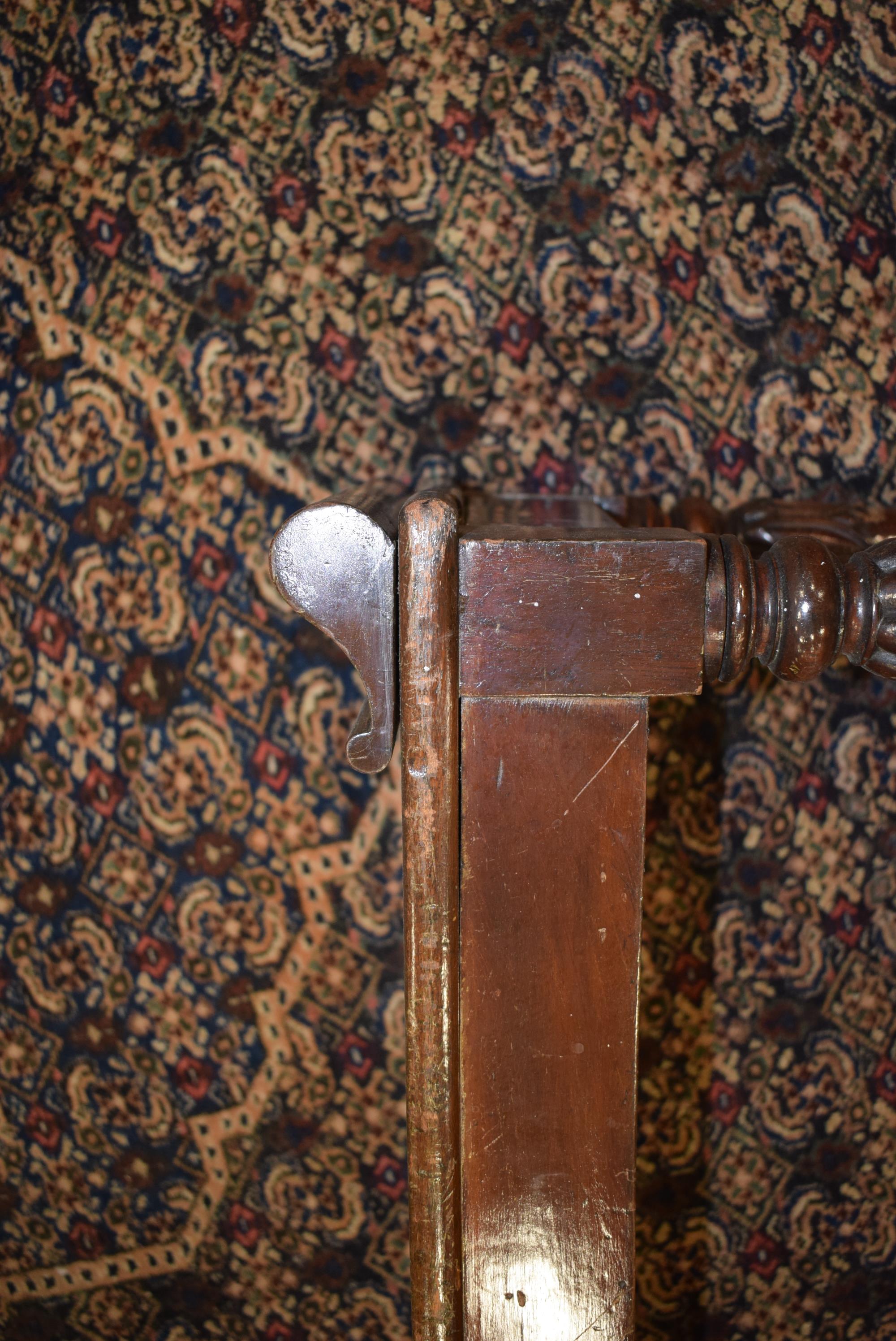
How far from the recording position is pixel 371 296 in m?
1.14

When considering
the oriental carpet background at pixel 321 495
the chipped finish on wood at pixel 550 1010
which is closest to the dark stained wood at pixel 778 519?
the oriental carpet background at pixel 321 495

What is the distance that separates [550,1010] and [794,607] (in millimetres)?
302

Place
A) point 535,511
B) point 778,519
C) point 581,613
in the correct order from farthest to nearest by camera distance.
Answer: point 778,519, point 535,511, point 581,613

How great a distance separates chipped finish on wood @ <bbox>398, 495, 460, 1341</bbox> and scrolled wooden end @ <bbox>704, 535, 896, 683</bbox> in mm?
171

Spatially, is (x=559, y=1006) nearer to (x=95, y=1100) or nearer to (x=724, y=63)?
(x=95, y=1100)

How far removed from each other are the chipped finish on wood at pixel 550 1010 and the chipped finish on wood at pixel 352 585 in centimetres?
6

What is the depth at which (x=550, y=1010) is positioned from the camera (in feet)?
1.88

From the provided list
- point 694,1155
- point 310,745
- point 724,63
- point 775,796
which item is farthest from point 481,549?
point 694,1155

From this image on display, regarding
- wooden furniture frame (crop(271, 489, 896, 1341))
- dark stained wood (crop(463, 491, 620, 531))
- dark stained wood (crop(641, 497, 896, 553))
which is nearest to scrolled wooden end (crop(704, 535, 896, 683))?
wooden furniture frame (crop(271, 489, 896, 1341))

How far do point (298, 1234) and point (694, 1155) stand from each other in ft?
1.88

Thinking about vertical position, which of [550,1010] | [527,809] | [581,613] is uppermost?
[581,613]

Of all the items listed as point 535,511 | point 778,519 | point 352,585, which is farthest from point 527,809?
point 778,519

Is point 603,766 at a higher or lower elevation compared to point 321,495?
lower

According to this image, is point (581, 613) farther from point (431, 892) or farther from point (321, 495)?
point (321, 495)
